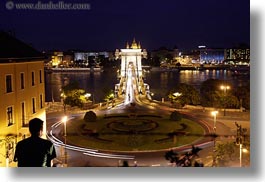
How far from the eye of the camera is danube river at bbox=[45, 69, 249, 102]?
1137cm

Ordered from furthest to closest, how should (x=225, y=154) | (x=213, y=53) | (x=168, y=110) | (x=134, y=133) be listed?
(x=213, y=53) → (x=168, y=110) → (x=134, y=133) → (x=225, y=154)

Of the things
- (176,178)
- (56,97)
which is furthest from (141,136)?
(56,97)

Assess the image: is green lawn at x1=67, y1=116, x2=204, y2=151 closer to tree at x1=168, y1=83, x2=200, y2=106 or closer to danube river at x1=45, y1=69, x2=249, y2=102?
tree at x1=168, y1=83, x2=200, y2=106

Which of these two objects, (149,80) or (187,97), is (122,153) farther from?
(149,80)

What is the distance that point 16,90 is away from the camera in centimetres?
336

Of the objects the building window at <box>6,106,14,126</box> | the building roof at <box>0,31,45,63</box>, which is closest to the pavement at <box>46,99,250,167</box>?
the building window at <box>6,106,14,126</box>

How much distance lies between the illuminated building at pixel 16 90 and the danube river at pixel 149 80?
5.74 m

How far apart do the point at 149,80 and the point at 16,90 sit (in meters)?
11.0

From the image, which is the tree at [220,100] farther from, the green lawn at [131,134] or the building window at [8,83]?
the building window at [8,83]

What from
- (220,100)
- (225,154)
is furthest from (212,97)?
(225,154)

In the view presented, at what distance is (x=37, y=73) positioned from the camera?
381 centimetres

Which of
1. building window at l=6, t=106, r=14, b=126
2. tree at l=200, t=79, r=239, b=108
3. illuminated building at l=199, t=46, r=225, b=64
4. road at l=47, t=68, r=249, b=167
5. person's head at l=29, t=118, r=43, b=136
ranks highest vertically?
illuminated building at l=199, t=46, r=225, b=64

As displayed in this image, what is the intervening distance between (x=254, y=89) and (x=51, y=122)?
454cm

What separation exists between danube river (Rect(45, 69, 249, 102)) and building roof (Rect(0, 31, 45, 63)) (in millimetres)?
5793
